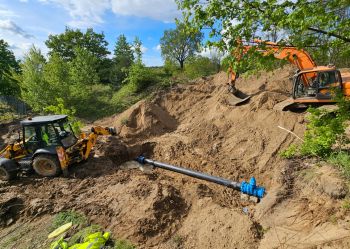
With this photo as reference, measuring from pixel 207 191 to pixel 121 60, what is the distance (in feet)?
72.4

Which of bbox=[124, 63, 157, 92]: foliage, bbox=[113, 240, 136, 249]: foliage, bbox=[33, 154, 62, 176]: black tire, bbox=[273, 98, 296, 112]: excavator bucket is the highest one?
bbox=[124, 63, 157, 92]: foliage

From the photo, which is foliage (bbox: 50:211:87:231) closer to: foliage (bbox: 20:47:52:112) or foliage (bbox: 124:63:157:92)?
foliage (bbox: 20:47:52:112)

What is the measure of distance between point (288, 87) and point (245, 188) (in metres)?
9.07

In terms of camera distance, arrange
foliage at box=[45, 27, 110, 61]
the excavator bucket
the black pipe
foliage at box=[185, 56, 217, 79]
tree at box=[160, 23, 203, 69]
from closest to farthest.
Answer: the black pipe < the excavator bucket < foliage at box=[185, 56, 217, 79] < foliage at box=[45, 27, 110, 61] < tree at box=[160, 23, 203, 69]

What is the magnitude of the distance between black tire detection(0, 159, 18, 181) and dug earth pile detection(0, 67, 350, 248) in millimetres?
257

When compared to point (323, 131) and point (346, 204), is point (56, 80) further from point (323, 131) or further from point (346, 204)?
point (346, 204)

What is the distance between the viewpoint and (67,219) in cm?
640

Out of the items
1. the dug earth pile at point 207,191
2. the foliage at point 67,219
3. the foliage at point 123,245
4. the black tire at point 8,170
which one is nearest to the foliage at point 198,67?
the dug earth pile at point 207,191

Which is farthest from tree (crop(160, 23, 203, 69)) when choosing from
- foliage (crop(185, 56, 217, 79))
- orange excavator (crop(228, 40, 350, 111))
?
orange excavator (crop(228, 40, 350, 111))

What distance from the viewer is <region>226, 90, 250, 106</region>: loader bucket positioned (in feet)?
42.8

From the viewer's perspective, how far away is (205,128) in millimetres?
11984

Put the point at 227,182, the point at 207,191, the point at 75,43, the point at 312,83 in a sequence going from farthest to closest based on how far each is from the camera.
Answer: the point at 75,43 → the point at 312,83 → the point at 227,182 → the point at 207,191

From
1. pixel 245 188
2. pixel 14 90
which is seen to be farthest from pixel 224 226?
pixel 14 90

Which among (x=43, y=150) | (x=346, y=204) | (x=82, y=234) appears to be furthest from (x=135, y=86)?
(x=346, y=204)
